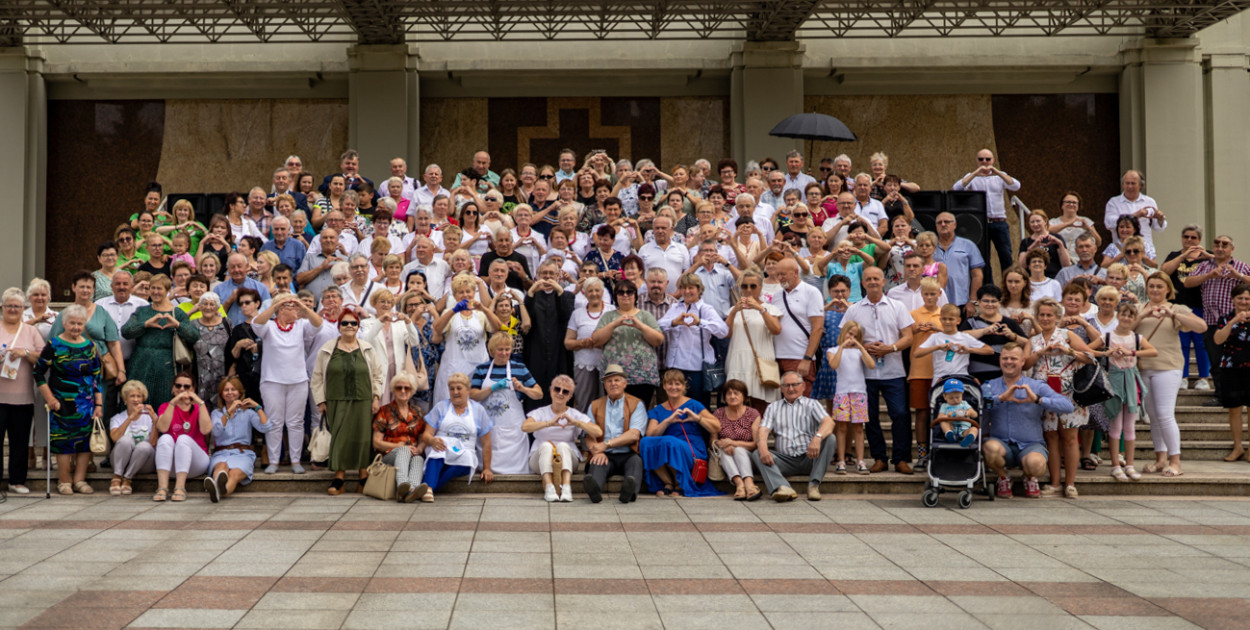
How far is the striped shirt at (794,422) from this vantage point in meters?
9.96

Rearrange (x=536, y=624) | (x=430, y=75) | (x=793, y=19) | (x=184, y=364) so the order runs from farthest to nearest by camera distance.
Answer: (x=430, y=75) → (x=793, y=19) → (x=184, y=364) → (x=536, y=624)

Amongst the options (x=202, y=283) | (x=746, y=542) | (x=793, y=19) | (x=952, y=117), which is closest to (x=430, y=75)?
(x=793, y=19)

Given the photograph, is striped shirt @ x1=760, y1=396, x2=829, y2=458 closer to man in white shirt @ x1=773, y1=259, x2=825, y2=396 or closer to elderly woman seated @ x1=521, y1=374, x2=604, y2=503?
man in white shirt @ x1=773, y1=259, x2=825, y2=396

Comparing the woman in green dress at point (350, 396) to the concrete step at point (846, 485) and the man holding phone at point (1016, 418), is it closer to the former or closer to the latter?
the concrete step at point (846, 485)

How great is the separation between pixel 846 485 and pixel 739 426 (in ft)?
3.35

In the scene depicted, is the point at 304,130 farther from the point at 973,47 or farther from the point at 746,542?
the point at 746,542

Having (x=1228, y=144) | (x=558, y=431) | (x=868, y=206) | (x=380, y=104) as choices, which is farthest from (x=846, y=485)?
(x=1228, y=144)

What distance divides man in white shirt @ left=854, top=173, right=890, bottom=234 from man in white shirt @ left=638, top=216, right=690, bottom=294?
2.50 m

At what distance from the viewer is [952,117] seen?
21500 millimetres

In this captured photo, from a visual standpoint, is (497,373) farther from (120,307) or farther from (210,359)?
(120,307)

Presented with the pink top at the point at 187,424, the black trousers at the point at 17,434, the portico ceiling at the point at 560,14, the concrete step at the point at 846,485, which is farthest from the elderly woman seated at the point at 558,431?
the portico ceiling at the point at 560,14

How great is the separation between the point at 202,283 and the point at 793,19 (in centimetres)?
1176

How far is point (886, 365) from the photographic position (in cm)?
1045

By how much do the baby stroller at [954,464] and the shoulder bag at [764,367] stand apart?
1.42 m
